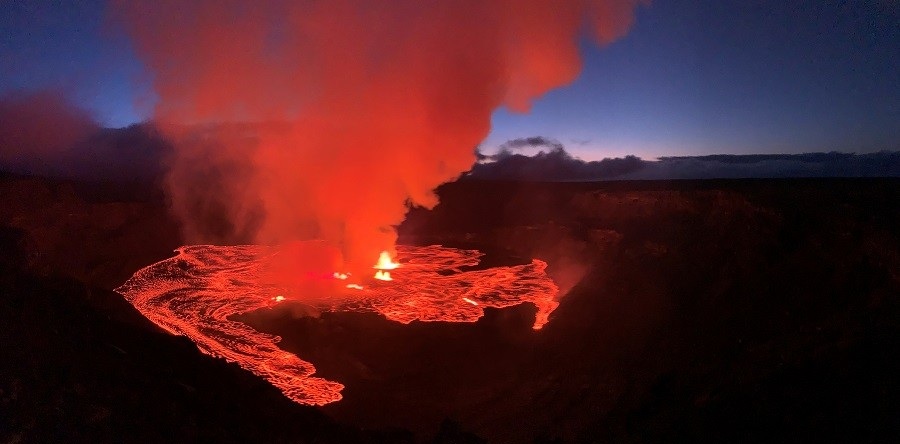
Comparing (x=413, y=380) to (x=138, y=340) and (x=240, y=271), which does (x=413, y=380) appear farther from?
(x=240, y=271)

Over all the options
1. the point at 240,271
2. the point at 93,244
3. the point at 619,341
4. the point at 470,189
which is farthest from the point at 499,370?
the point at 470,189

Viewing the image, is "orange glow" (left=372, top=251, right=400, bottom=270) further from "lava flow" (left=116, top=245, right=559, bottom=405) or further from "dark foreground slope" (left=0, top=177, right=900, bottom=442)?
"dark foreground slope" (left=0, top=177, right=900, bottom=442)

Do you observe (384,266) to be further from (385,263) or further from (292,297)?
(292,297)

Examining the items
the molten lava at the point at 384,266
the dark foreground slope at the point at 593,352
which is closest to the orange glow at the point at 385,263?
the molten lava at the point at 384,266

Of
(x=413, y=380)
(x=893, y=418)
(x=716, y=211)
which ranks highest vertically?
(x=716, y=211)

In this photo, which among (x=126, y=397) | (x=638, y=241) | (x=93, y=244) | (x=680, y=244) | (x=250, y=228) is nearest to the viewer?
(x=126, y=397)

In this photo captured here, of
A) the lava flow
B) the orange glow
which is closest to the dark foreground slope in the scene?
the lava flow
